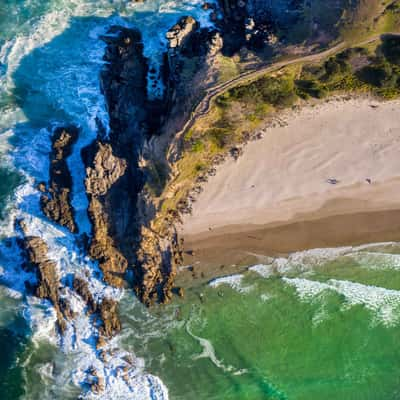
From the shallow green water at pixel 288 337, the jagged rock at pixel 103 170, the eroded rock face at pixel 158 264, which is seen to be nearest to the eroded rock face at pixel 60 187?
the jagged rock at pixel 103 170

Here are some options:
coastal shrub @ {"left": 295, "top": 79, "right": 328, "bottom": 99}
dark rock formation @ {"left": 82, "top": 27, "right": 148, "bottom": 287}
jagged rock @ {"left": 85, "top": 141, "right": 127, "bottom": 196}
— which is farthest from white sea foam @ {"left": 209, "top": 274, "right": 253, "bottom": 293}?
coastal shrub @ {"left": 295, "top": 79, "right": 328, "bottom": 99}

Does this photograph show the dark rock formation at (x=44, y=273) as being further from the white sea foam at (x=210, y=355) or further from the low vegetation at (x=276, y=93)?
the low vegetation at (x=276, y=93)

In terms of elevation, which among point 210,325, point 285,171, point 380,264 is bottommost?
point 210,325

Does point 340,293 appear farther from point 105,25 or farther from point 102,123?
point 105,25

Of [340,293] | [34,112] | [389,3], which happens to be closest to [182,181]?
[34,112]

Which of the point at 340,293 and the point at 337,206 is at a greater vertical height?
the point at 337,206

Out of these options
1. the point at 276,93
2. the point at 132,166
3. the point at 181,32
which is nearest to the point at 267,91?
the point at 276,93
